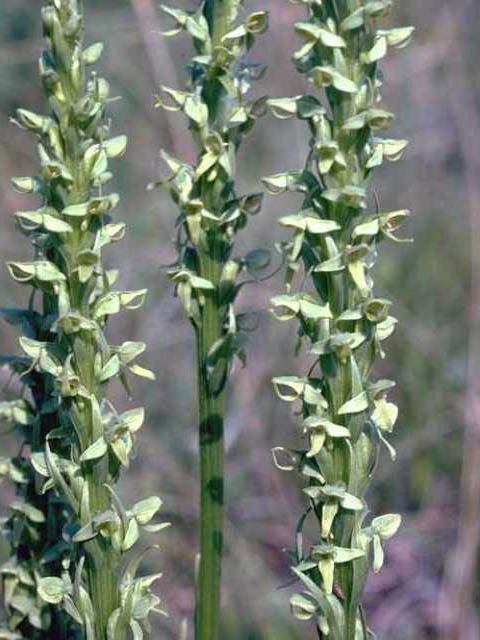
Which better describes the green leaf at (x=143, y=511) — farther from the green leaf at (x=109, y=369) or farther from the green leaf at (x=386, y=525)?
the green leaf at (x=386, y=525)

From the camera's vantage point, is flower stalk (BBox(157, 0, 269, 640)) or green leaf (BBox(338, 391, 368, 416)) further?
flower stalk (BBox(157, 0, 269, 640))

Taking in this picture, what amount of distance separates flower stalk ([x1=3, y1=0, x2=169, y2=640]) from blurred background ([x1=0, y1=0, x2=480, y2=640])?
2330 mm

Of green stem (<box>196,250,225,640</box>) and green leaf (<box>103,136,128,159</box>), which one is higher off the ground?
green leaf (<box>103,136,128,159</box>)

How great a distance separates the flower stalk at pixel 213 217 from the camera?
→ 8.40 feet

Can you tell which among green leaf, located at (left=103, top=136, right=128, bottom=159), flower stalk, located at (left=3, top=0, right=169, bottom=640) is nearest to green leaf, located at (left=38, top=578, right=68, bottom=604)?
flower stalk, located at (left=3, top=0, right=169, bottom=640)

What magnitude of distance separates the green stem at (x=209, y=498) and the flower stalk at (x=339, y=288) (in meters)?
0.37

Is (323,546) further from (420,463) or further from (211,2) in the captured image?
(420,463)

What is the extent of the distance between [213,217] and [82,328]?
1.73 ft

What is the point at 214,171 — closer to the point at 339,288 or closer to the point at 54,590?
the point at 339,288

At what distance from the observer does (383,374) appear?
632cm

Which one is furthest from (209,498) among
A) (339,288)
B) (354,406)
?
(339,288)

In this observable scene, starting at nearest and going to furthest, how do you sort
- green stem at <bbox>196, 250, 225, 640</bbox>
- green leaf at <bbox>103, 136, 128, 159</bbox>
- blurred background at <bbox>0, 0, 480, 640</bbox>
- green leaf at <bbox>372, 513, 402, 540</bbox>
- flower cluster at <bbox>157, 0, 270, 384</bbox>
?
green leaf at <bbox>103, 136, 128, 159</bbox> → green leaf at <bbox>372, 513, 402, 540</bbox> → flower cluster at <bbox>157, 0, 270, 384</bbox> → green stem at <bbox>196, 250, 225, 640</bbox> → blurred background at <bbox>0, 0, 480, 640</bbox>

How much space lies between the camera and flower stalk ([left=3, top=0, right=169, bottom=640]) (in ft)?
7.18

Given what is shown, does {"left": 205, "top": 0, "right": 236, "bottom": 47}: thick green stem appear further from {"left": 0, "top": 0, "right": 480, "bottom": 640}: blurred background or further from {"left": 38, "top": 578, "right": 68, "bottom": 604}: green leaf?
{"left": 0, "top": 0, "right": 480, "bottom": 640}: blurred background
